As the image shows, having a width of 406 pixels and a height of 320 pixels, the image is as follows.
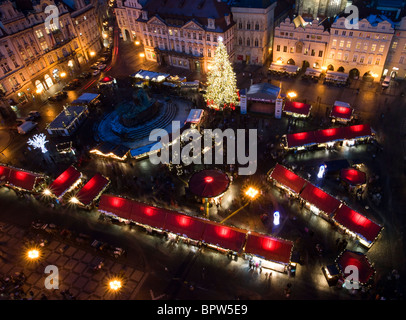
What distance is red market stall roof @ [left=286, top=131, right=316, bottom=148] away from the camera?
45.8 m

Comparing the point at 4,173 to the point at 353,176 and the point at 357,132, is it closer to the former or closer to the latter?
the point at 353,176

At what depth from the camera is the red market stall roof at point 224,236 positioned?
3273 centimetres

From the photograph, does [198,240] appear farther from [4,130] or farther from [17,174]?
[4,130]

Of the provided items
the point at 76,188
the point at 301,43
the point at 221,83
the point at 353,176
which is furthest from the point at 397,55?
the point at 76,188

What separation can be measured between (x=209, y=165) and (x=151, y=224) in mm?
14622

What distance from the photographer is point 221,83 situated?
52750 mm

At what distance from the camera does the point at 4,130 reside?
5803 cm

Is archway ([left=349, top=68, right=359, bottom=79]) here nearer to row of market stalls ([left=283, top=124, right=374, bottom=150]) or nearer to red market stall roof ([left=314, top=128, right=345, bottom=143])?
row of market stalls ([left=283, top=124, right=374, bottom=150])

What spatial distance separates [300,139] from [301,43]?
105ft

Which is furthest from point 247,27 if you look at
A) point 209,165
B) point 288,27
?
point 209,165

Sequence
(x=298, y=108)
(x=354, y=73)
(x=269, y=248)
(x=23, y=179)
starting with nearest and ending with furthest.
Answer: (x=269, y=248)
(x=23, y=179)
(x=298, y=108)
(x=354, y=73)

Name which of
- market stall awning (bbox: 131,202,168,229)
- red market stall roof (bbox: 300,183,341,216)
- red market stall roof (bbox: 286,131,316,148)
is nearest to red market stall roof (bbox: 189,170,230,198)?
market stall awning (bbox: 131,202,168,229)

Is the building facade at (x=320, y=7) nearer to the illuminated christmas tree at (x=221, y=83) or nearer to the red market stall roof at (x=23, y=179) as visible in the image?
the illuminated christmas tree at (x=221, y=83)

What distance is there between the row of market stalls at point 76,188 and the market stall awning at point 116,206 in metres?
2.43
